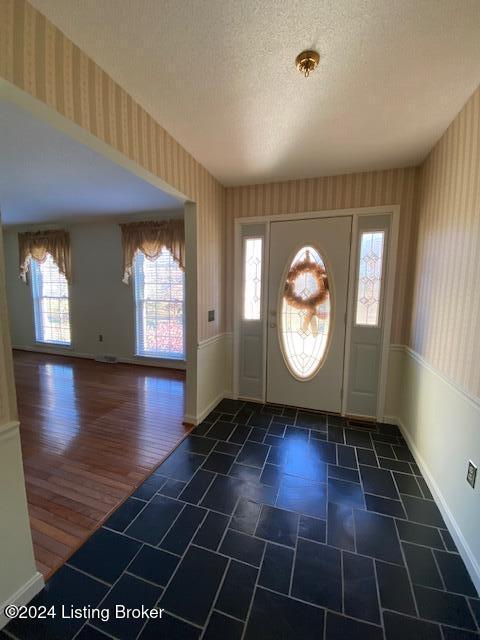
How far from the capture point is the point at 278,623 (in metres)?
1.17

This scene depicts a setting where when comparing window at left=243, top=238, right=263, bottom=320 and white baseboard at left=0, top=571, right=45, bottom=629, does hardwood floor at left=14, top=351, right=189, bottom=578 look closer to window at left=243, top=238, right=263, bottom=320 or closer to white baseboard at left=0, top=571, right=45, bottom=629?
white baseboard at left=0, top=571, right=45, bottom=629

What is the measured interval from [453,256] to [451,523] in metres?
1.68

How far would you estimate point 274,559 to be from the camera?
1433 mm

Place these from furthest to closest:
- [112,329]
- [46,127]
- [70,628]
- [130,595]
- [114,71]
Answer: [112,329], [46,127], [114,71], [130,595], [70,628]

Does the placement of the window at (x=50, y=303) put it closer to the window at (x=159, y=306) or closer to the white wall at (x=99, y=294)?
the white wall at (x=99, y=294)

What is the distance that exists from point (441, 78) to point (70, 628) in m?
3.26

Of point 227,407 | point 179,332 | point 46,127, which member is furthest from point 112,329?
point 46,127

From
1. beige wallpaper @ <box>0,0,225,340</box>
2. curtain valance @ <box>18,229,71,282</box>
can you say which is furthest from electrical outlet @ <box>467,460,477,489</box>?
curtain valance @ <box>18,229,71,282</box>

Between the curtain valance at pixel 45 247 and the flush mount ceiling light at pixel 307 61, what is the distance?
509cm

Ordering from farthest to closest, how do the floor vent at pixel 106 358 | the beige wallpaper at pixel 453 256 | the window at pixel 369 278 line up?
the floor vent at pixel 106 358, the window at pixel 369 278, the beige wallpaper at pixel 453 256

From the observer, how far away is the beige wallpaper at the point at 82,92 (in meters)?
1.09

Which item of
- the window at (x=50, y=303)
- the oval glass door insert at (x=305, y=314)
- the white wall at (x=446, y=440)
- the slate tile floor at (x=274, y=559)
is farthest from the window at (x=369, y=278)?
the window at (x=50, y=303)

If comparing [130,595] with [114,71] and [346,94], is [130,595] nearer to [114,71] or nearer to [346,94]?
[114,71]

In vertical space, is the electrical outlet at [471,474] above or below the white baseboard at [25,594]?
above
